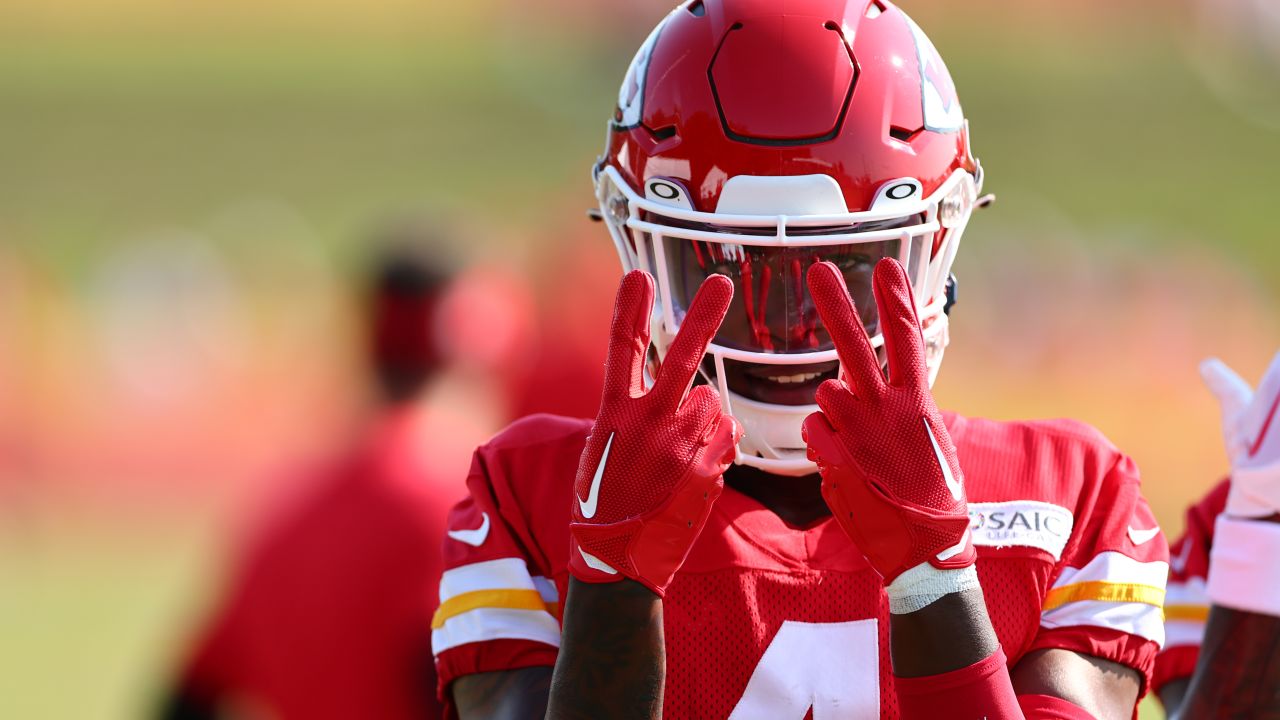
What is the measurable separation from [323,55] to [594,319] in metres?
11.3

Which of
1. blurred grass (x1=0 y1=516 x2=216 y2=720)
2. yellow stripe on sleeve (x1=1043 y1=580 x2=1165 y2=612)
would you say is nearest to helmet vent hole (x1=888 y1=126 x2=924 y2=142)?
yellow stripe on sleeve (x1=1043 y1=580 x2=1165 y2=612)

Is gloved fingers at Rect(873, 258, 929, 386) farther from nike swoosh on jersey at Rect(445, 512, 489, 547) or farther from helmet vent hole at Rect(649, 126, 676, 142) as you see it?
nike swoosh on jersey at Rect(445, 512, 489, 547)

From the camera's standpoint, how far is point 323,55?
14305 mm

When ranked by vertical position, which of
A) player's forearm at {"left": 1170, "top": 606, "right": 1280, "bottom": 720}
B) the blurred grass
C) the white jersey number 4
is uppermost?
the white jersey number 4

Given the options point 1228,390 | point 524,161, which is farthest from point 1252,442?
point 524,161

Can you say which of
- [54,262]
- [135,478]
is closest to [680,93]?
[135,478]

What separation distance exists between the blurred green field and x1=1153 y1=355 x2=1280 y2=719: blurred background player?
7.18 m

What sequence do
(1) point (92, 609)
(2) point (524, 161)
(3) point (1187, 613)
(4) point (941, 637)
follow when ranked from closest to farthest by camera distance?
(4) point (941, 637) → (3) point (1187, 613) → (1) point (92, 609) → (2) point (524, 161)

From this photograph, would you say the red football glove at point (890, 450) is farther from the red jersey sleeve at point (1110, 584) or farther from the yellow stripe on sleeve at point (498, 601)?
the yellow stripe on sleeve at point (498, 601)

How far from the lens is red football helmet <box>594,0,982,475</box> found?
1.84 metres

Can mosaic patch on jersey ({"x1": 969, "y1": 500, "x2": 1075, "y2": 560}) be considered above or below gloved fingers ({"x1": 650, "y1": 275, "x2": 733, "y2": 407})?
below

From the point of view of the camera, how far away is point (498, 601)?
1820 mm

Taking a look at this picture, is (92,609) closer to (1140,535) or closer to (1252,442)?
(1252,442)

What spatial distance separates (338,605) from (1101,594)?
1.76m
